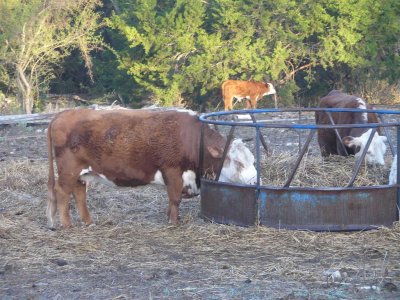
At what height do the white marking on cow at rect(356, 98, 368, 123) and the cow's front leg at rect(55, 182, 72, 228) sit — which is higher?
the white marking on cow at rect(356, 98, 368, 123)

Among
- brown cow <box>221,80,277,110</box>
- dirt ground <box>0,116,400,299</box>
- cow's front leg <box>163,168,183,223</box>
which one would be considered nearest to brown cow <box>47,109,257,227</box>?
cow's front leg <box>163,168,183,223</box>

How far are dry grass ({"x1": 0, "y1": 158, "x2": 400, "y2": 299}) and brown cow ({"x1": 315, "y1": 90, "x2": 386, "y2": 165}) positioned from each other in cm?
87

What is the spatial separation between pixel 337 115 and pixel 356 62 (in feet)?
51.1

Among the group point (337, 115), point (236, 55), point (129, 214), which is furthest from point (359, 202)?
point (236, 55)

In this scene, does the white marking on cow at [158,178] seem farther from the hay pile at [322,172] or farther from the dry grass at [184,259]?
the hay pile at [322,172]

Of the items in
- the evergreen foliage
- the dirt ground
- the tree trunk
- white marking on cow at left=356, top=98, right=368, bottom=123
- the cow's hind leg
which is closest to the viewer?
the dirt ground

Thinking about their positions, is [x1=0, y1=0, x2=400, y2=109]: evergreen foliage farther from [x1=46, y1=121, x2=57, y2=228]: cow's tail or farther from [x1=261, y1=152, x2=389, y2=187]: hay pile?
[x1=46, y1=121, x2=57, y2=228]: cow's tail

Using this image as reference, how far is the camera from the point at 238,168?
27.4 ft

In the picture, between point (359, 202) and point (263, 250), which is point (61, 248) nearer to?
point (263, 250)

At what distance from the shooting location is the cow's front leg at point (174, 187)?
8.30 meters

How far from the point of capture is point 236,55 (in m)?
26.2

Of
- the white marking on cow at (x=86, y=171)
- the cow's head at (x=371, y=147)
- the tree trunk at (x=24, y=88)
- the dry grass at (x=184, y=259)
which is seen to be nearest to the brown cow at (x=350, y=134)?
the cow's head at (x=371, y=147)

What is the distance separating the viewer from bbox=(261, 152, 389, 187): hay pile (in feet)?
28.0

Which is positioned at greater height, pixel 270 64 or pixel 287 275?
pixel 270 64
